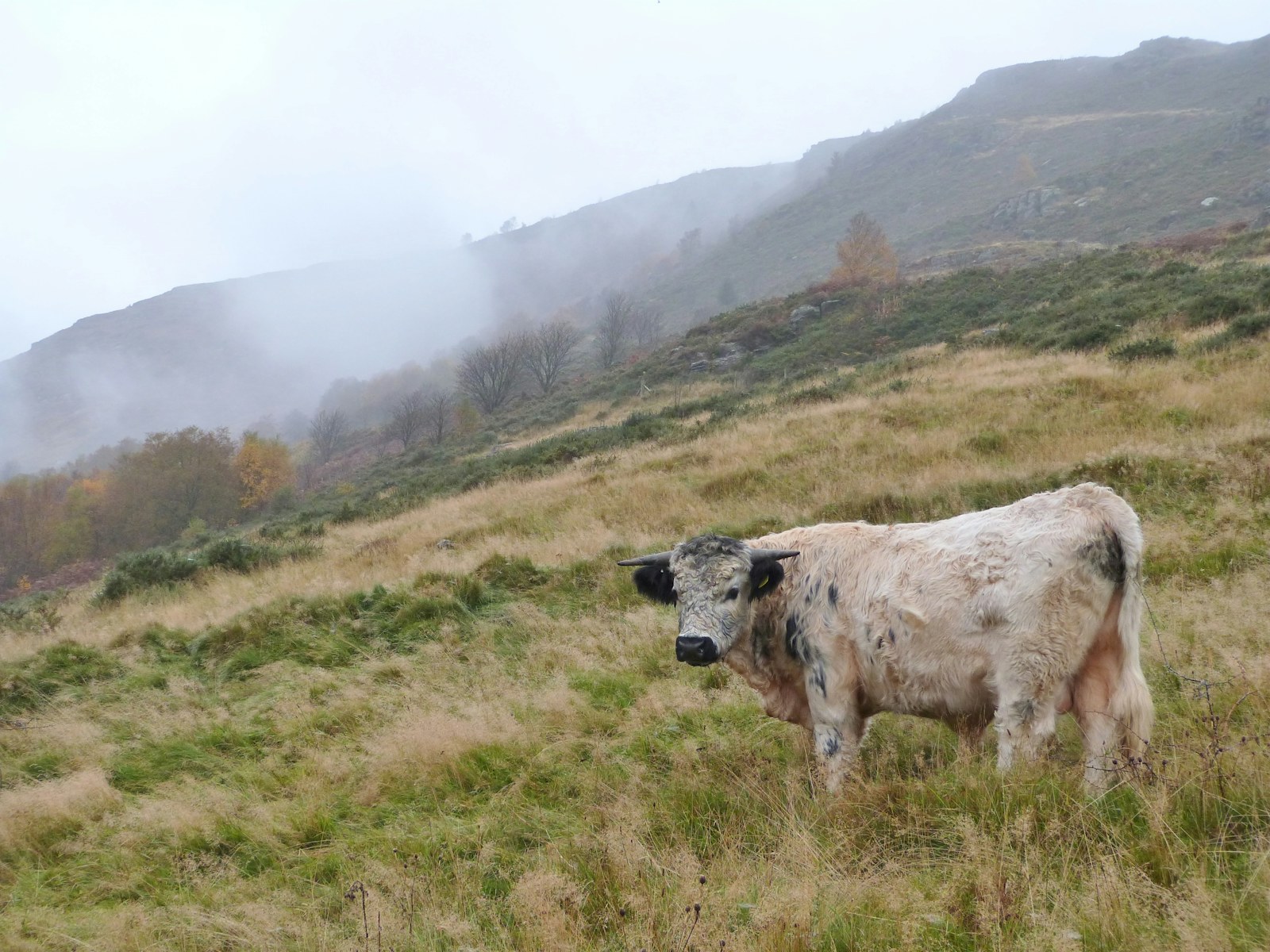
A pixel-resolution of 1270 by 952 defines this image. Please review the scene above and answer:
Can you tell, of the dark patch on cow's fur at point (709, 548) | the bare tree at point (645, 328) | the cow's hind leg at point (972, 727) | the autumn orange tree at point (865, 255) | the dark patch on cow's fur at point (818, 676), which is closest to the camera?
the cow's hind leg at point (972, 727)

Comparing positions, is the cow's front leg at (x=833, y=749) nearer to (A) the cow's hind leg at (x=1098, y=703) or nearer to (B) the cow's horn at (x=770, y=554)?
(B) the cow's horn at (x=770, y=554)

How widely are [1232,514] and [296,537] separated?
22.7m

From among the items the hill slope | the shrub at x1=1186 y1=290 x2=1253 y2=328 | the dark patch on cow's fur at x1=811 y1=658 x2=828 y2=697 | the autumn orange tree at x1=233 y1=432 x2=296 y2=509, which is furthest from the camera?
the autumn orange tree at x1=233 y1=432 x2=296 y2=509

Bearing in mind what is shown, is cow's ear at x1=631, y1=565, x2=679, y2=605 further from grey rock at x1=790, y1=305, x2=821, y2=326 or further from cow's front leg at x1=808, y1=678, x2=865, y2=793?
grey rock at x1=790, y1=305, x2=821, y2=326

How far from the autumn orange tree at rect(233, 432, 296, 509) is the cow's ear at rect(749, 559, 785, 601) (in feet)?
175

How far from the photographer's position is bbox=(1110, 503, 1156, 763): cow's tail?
3.72m

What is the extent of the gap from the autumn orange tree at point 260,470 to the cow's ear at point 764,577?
2095 inches

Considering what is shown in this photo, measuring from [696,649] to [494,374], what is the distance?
59492mm

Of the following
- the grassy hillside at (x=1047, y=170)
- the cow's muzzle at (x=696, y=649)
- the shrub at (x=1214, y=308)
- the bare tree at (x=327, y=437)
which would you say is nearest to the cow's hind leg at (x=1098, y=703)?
the cow's muzzle at (x=696, y=649)

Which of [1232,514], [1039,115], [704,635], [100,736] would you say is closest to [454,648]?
[100,736]

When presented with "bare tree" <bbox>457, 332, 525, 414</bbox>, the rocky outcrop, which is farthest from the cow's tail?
the rocky outcrop

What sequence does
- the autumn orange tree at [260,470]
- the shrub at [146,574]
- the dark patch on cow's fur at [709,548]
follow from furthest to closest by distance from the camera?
the autumn orange tree at [260,470] → the shrub at [146,574] → the dark patch on cow's fur at [709,548]

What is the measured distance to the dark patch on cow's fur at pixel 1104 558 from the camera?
3.83 metres

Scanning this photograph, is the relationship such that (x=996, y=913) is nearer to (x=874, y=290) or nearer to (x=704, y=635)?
(x=704, y=635)
